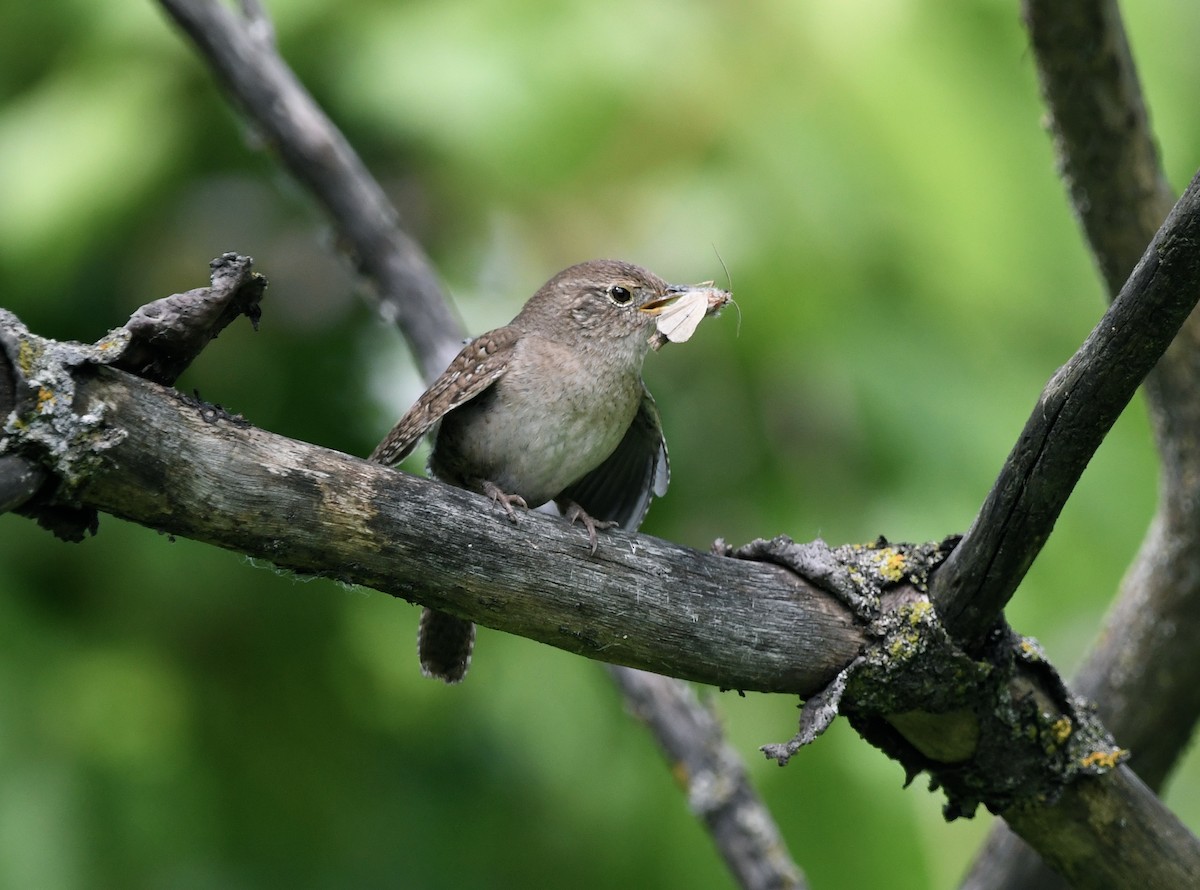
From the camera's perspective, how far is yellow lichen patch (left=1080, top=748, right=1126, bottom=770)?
295 cm

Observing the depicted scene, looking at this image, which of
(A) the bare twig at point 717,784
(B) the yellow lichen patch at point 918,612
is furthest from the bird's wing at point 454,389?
(B) the yellow lichen patch at point 918,612

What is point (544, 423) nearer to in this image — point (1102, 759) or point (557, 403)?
point (557, 403)

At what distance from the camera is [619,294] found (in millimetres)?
3889

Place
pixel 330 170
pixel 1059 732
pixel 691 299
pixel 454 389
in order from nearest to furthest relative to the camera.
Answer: pixel 1059 732, pixel 454 389, pixel 691 299, pixel 330 170

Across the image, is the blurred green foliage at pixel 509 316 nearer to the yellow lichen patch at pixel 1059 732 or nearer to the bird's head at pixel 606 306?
the bird's head at pixel 606 306

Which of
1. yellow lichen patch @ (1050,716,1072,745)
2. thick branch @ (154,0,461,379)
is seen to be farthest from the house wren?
yellow lichen patch @ (1050,716,1072,745)

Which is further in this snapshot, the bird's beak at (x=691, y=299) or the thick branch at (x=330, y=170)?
the thick branch at (x=330, y=170)

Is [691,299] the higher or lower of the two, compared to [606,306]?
lower

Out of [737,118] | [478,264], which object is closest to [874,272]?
[737,118]

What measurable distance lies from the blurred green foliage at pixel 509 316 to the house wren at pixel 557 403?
238mm

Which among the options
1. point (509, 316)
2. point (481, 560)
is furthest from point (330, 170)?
point (481, 560)

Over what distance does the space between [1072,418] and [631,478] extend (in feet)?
5.75

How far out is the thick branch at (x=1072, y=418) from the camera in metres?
2.19

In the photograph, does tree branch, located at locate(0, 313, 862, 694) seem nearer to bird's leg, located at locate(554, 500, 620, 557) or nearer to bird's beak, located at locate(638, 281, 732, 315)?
bird's leg, located at locate(554, 500, 620, 557)
